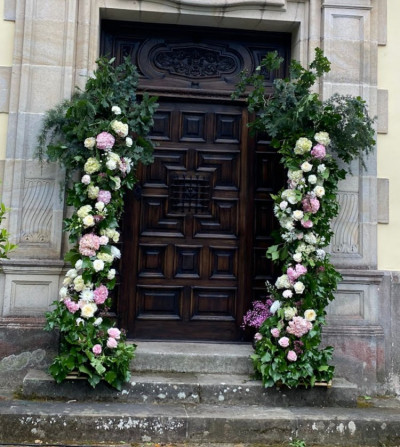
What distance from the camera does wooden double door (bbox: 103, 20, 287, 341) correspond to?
6129 millimetres

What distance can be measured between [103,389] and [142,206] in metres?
1.98

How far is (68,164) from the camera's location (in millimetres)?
5297

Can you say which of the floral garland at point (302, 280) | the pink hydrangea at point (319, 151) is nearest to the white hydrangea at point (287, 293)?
the floral garland at point (302, 280)

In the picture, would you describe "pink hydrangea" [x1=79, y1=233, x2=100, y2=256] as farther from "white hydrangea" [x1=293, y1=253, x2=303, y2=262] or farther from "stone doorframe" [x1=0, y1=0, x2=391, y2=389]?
"white hydrangea" [x1=293, y1=253, x2=303, y2=262]

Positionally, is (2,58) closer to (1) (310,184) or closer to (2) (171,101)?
(2) (171,101)

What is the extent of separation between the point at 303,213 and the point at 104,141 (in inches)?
76.0

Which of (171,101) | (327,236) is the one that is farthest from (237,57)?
(327,236)

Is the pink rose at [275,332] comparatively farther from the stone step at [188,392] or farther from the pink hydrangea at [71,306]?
the pink hydrangea at [71,306]

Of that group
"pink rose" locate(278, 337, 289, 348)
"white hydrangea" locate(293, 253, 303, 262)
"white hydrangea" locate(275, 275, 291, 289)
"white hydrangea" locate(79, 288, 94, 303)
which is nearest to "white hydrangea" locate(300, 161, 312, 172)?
"white hydrangea" locate(293, 253, 303, 262)

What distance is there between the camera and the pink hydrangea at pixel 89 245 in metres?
5.05

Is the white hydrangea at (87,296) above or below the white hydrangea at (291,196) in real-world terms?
below

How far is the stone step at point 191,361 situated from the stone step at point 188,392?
0.20 m

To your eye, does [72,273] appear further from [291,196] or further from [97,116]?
[291,196]

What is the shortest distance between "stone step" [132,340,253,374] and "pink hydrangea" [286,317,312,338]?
641 mm
